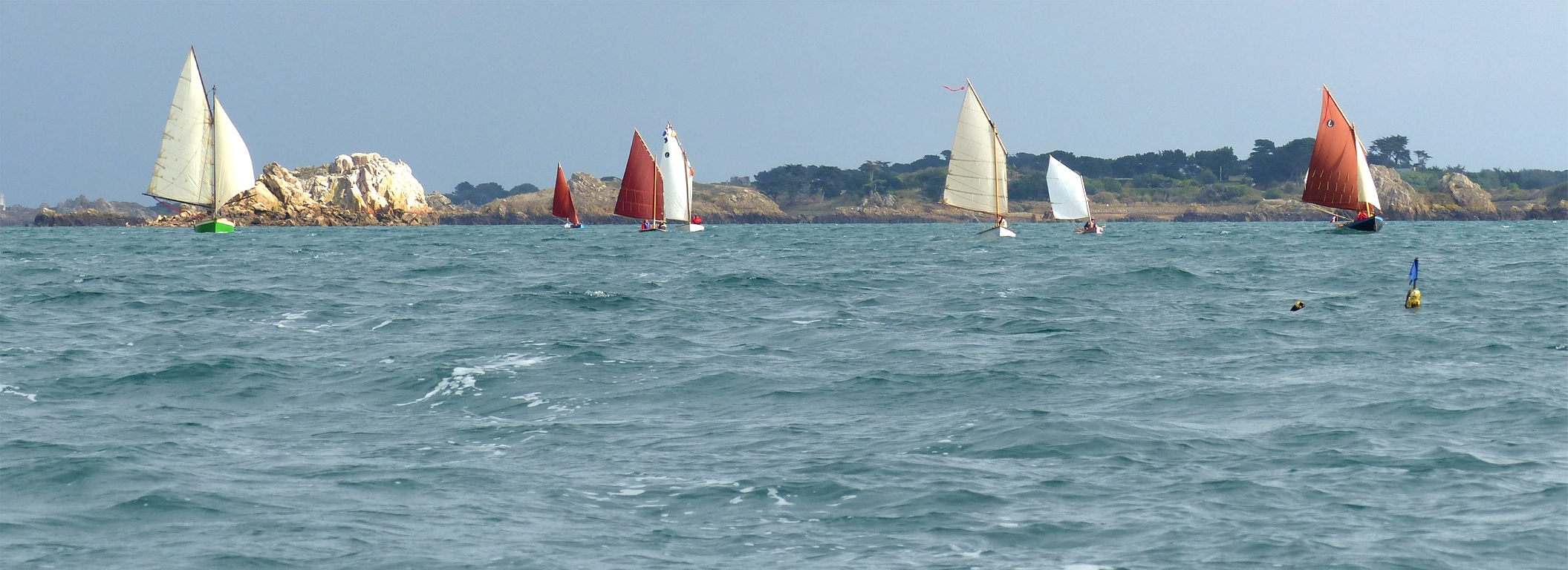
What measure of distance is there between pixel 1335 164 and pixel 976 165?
2513cm

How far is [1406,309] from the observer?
28922 mm

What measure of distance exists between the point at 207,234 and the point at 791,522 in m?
106

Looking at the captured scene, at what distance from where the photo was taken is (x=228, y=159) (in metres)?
102

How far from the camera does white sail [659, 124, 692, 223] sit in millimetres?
106062

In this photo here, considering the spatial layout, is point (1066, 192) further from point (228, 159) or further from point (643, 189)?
point (228, 159)

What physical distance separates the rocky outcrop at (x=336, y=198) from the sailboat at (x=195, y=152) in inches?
1895

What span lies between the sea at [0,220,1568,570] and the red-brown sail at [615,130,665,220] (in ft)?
239

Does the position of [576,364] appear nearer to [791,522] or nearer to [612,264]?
[791,522]

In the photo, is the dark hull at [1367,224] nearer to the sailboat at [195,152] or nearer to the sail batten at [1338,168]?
the sail batten at [1338,168]

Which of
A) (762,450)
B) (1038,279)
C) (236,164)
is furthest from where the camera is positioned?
(236,164)

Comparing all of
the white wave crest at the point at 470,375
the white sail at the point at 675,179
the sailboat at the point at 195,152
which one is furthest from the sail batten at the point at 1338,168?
the sailboat at the point at 195,152

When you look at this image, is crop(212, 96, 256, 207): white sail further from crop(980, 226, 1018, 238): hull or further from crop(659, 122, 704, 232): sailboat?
crop(980, 226, 1018, 238): hull

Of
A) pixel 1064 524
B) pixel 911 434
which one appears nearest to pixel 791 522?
pixel 1064 524

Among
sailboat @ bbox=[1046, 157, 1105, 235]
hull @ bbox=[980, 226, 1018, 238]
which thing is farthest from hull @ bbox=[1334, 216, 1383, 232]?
hull @ bbox=[980, 226, 1018, 238]
